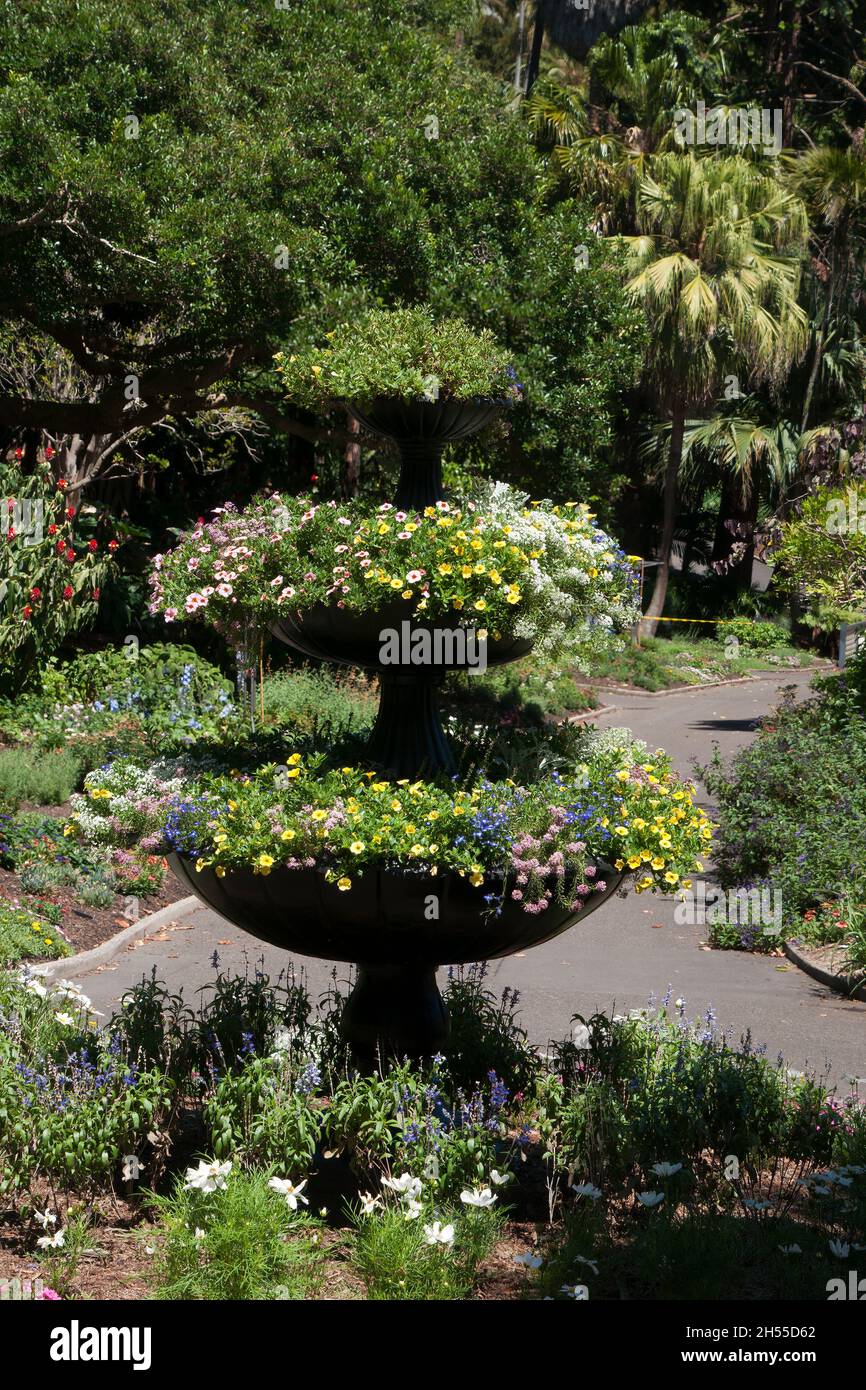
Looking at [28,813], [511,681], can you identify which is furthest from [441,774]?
[511,681]

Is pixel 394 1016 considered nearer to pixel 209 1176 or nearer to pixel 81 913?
pixel 209 1176

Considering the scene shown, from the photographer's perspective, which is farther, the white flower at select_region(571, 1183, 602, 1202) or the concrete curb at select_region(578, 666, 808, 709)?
the concrete curb at select_region(578, 666, 808, 709)

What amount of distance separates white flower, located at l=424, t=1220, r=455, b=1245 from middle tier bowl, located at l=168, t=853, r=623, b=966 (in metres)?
0.85

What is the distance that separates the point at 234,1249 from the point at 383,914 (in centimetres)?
104

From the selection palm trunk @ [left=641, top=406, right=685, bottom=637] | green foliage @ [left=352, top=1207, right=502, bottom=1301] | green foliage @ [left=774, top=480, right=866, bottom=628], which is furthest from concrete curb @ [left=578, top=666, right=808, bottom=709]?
green foliage @ [left=352, top=1207, right=502, bottom=1301]

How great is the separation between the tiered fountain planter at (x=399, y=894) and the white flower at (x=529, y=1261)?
2.88ft

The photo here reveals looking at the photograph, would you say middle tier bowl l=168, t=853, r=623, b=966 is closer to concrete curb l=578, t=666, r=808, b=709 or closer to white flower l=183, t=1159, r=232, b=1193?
white flower l=183, t=1159, r=232, b=1193

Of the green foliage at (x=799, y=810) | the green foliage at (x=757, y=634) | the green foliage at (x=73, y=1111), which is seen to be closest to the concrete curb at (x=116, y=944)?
the green foliage at (x=73, y=1111)

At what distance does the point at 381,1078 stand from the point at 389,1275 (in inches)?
38.0

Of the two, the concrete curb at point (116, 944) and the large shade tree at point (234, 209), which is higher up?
the large shade tree at point (234, 209)

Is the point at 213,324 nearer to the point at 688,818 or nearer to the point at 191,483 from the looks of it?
the point at 191,483

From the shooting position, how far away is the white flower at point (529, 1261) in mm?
3945

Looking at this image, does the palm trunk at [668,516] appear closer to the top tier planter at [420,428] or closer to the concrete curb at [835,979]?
the concrete curb at [835,979]

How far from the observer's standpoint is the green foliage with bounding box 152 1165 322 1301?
3.76m
